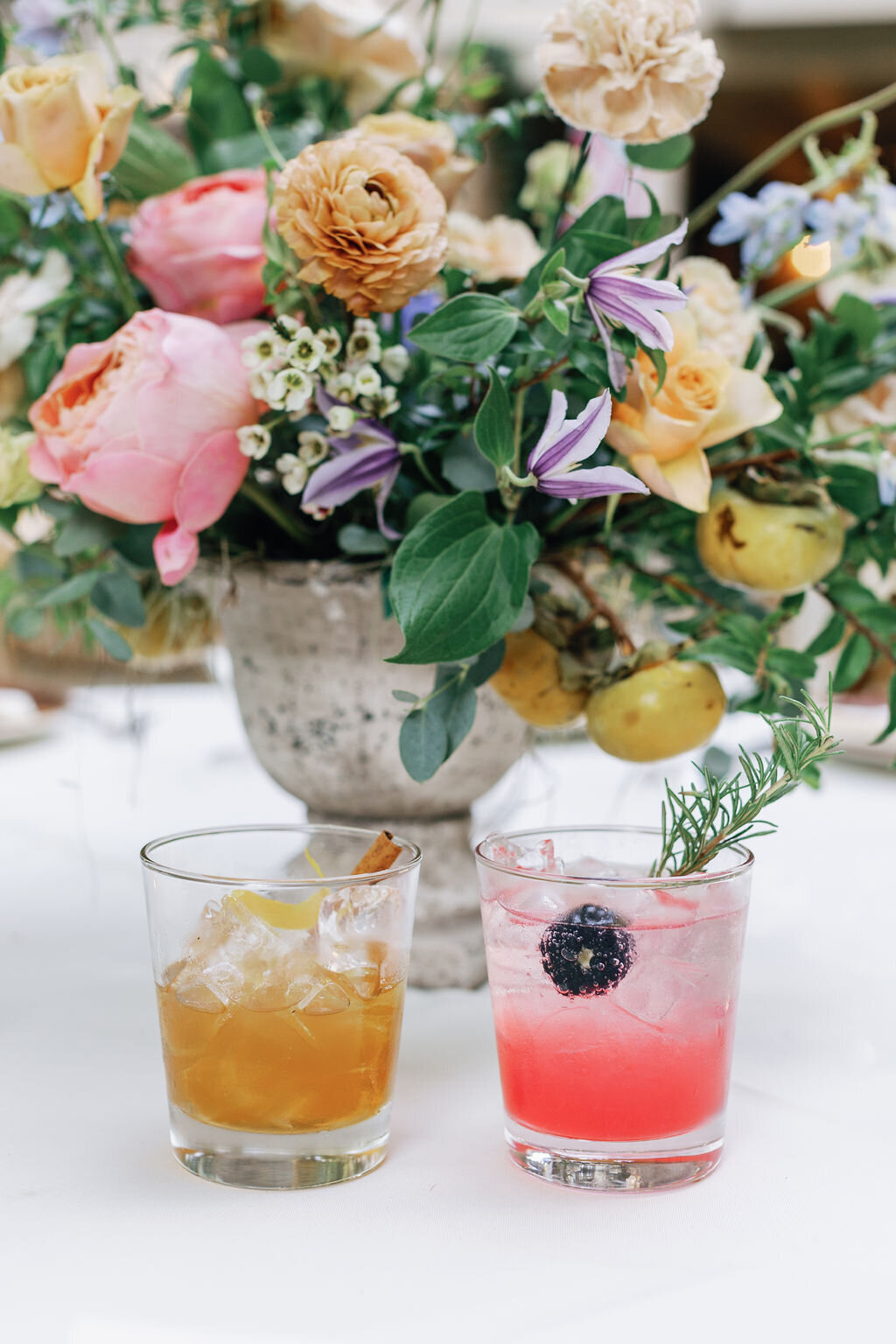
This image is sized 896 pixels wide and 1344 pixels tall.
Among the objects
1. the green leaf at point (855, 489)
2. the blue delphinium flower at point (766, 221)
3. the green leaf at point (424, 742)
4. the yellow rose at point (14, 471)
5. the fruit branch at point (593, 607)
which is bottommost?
the green leaf at point (424, 742)

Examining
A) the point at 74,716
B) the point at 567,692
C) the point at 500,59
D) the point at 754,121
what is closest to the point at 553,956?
the point at 567,692

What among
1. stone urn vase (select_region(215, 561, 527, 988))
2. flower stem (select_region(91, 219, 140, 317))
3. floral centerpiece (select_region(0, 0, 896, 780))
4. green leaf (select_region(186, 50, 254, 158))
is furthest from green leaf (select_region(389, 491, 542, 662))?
green leaf (select_region(186, 50, 254, 158))

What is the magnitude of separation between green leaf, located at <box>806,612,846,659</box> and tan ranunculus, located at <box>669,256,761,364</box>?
0.13 metres

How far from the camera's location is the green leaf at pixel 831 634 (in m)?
0.63

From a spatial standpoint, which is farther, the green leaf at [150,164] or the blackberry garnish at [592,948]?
the green leaf at [150,164]

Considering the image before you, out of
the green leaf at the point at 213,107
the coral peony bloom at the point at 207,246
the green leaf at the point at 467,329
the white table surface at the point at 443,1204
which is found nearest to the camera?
the white table surface at the point at 443,1204

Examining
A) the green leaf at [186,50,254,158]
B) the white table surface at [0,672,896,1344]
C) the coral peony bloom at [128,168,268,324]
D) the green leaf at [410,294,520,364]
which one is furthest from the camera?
the green leaf at [186,50,254,158]

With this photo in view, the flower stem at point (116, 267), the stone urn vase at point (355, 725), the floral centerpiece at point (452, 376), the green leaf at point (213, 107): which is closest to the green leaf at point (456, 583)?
the floral centerpiece at point (452, 376)

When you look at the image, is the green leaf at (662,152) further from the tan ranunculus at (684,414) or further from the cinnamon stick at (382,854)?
the cinnamon stick at (382,854)

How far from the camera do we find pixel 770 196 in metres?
0.69

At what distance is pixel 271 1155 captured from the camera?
1.45 ft

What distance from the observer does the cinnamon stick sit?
0.47m

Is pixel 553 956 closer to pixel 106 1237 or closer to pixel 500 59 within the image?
pixel 106 1237

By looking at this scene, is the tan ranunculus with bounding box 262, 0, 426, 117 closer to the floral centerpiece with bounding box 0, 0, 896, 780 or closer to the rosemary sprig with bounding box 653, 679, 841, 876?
the floral centerpiece with bounding box 0, 0, 896, 780
